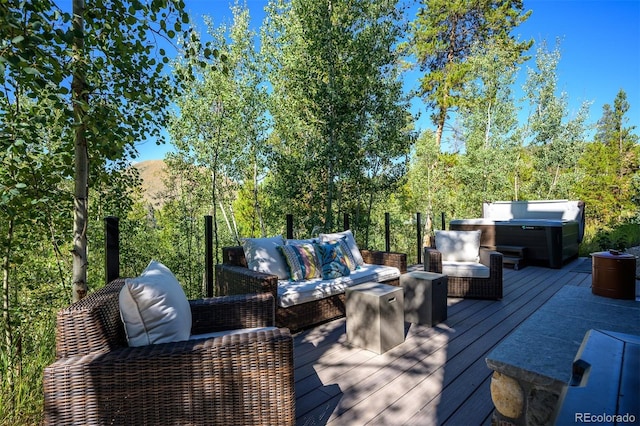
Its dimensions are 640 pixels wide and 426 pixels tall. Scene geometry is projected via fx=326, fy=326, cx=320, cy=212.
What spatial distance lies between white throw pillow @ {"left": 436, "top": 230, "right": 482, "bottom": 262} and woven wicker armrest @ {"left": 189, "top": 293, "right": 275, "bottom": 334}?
300 centimetres

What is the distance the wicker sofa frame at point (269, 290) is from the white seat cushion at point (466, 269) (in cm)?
94

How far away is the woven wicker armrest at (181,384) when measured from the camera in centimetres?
128

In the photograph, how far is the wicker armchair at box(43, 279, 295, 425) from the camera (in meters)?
1.29

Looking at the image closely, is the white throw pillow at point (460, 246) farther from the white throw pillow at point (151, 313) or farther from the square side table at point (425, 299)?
the white throw pillow at point (151, 313)

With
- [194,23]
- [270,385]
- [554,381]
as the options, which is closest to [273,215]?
[194,23]

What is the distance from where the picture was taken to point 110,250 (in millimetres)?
2375

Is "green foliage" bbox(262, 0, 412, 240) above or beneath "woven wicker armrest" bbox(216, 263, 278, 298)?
above

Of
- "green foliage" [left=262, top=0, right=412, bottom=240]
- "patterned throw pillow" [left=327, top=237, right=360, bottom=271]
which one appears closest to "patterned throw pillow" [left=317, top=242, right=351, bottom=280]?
"patterned throw pillow" [left=327, top=237, right=360, bottom=271]

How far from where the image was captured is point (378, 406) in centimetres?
186

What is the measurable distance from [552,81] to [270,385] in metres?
11.4

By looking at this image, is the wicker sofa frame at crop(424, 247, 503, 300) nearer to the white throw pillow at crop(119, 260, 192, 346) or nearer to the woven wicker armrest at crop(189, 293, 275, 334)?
the woven wicker armrest at crop(189, 293, 275, 334)

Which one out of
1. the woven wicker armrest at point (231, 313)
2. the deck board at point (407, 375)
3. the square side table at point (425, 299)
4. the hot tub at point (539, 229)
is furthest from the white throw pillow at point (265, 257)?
the hot tub at point (539, 229)

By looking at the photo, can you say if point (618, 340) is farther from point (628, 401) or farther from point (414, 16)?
point (414, 16)

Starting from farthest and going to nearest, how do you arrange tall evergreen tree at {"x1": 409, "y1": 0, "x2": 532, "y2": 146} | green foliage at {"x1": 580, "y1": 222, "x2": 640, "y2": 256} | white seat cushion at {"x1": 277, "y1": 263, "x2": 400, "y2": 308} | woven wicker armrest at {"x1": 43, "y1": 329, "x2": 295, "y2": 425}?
tall evergreen tree at {"x1": 409, "y1": 0, "x2": 532, "y2": 146}
green foliage at {"x1": 580, "y1": 222, "x2": 640, "y2": 256}
white seat cushion at {"x1": 277, "y1": 263, "x2": 400, "y2": 308}
woven wicker armrest at {"x1": 43, "y1": 329, "x2": 295, "y2": 425}
